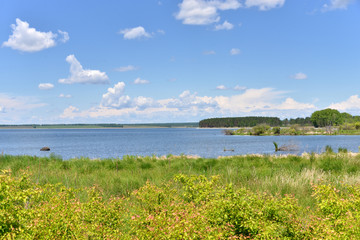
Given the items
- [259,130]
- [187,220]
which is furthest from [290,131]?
[187,220]

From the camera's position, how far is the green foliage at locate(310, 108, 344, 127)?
161125 millimetres

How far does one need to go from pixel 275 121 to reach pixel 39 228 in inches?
7995

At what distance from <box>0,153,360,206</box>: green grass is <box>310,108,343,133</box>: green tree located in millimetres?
158623

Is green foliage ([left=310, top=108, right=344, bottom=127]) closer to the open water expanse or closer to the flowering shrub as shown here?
the open water expanse

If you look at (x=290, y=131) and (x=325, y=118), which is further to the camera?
(x=325, y=118)

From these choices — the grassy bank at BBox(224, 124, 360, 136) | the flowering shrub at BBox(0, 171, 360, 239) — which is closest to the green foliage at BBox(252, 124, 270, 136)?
the grassy bank at BBox(224, 124, 360, 136)

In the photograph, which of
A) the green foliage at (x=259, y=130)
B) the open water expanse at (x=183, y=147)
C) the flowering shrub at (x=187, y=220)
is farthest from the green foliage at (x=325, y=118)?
the flowering shrub at (x=187, y=220)

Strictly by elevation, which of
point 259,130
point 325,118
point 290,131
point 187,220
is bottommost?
point 290,131

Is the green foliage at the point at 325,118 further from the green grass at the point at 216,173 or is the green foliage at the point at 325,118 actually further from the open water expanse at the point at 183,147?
the green grass at the point at 216,173

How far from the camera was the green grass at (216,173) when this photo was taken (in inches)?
446

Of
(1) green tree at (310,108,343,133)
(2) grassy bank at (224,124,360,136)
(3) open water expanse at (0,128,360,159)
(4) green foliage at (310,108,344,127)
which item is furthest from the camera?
(4) green foliage at (310,108,344,127)

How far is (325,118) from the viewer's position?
162m

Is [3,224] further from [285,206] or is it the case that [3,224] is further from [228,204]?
[285,206]

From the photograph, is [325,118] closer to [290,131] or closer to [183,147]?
[290,131]
